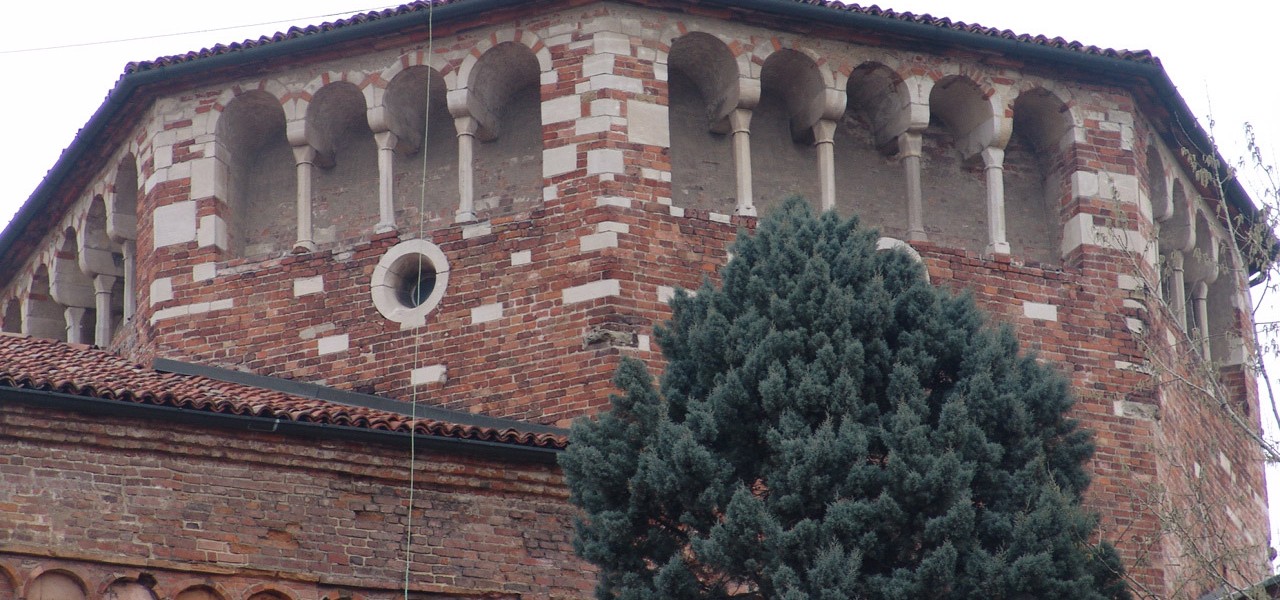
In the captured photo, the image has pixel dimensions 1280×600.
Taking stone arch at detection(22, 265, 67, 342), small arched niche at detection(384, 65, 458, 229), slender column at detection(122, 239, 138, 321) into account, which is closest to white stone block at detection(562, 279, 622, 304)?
small arched niche at detection(384, 65, 458, 229)

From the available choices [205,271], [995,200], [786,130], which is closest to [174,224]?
[205,271]

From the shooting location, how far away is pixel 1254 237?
15.5 metres

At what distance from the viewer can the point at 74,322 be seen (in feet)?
69.8

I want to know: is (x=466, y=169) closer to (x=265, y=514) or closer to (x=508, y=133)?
(x=508, y=133)

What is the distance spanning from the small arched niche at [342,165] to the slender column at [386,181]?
231 millimetres

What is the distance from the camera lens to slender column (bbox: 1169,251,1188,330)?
66.6ft

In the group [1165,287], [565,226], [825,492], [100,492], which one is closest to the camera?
[825,492]

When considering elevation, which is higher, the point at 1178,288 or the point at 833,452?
the point at 1178,288

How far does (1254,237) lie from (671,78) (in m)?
5.59

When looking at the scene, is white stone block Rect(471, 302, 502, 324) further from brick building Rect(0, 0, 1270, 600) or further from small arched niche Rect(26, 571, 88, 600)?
small arched niche Rect(26, 571, 88, 600)

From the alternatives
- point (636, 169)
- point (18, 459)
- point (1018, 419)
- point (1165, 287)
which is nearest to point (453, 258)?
point (636, 169)

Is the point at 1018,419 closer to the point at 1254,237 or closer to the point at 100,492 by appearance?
the point at 1254,237

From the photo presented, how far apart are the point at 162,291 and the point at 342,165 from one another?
6.35 feet

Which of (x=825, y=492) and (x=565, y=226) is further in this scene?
(x=565, y=226)
